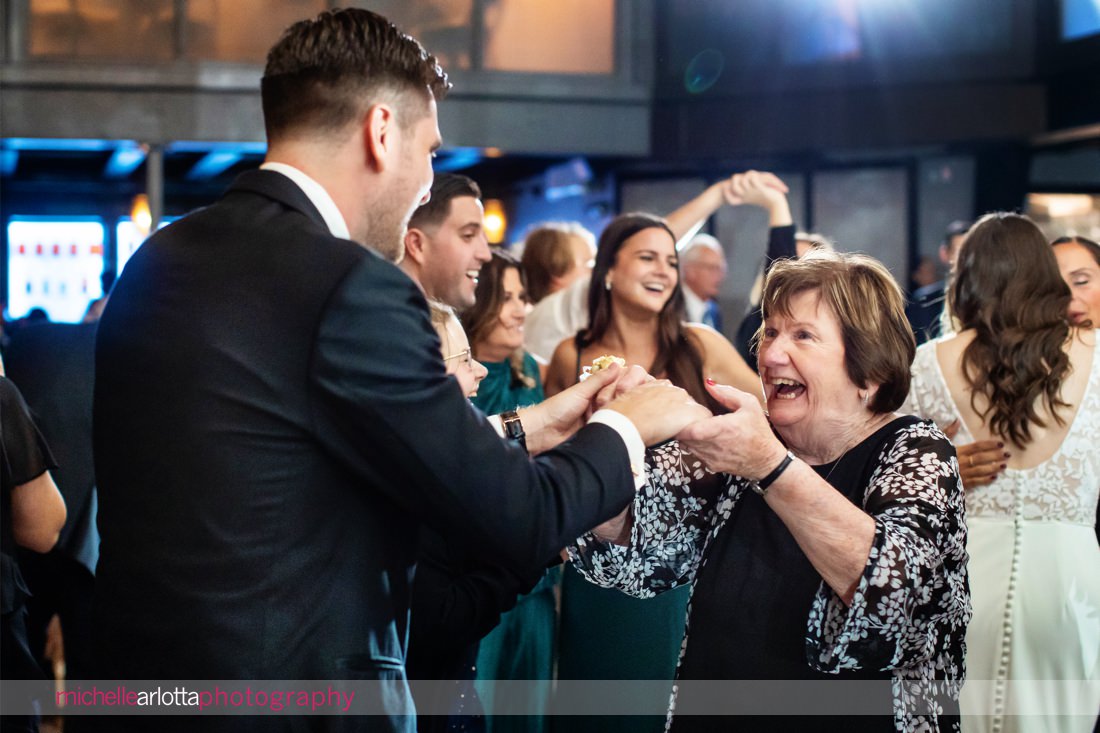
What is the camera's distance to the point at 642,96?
32.1 ft

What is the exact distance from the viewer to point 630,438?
5.54ft

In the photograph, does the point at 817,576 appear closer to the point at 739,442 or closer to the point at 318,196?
the point at 739,442

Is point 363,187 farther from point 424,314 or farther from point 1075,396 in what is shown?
point 1075,396

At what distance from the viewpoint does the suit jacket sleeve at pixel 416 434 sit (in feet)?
4.80

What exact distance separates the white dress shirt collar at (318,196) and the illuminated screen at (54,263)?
13.0 metres

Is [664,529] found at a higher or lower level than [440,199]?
lower

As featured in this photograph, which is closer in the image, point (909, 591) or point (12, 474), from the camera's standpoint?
point (909, 591)

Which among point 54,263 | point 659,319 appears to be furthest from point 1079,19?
point 54,263

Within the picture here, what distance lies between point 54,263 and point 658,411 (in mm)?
13981

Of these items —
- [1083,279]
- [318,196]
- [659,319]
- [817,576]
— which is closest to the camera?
[318,196]

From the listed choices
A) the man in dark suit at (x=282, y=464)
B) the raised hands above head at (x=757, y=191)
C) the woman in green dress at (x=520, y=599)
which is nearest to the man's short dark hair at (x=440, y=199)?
the woman in green dress at (x=520, y=599)

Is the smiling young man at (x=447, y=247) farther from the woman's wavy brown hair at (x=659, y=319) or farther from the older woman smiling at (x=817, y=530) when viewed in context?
the older woman smiling at (x=817, y=530)

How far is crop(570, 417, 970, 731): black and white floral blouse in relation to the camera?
1858 millimetres

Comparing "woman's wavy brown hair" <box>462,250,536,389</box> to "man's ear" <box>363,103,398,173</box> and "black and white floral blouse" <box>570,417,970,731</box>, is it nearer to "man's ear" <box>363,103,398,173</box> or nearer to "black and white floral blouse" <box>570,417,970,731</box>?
"black and white floral blouse" <box>570,417,970,731</box>
